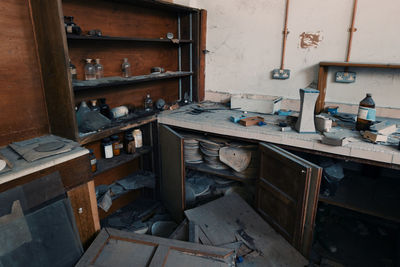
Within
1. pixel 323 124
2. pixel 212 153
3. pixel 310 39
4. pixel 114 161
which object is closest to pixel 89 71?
pixel 114 161

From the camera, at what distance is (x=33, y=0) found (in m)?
1.64

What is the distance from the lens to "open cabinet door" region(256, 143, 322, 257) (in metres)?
1.57

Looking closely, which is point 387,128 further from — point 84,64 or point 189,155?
point 84,64

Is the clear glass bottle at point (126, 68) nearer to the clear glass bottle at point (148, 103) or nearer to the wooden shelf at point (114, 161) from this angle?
the clear glass bottle at point (148, 103)

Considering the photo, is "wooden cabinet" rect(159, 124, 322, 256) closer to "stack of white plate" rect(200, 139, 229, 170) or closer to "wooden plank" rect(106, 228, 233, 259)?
"stack of white plate" rect(200, 139, 229, 170)

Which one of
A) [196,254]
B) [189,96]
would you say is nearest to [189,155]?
[189,96]

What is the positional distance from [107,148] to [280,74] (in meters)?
1.66

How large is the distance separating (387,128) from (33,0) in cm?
230

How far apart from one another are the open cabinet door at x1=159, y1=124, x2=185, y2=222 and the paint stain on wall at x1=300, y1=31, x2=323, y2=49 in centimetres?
139

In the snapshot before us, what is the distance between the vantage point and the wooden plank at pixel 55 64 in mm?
1557

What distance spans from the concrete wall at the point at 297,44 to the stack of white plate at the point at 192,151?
83cm

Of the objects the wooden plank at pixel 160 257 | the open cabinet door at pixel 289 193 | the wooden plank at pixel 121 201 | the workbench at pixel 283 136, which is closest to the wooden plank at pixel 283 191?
the open cabinet door at pixel 289 193

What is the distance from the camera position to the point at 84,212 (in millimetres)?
1666

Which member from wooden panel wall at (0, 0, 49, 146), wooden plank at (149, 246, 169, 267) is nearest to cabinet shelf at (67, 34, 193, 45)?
wooden panel wall at (0, 0, 49, 146)
